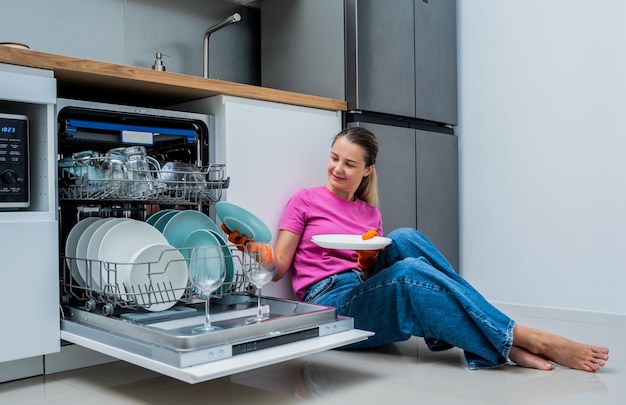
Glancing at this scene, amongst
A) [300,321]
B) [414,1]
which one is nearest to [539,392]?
[300,321]

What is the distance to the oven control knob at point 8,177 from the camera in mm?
1729

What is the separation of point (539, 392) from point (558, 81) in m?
1.73

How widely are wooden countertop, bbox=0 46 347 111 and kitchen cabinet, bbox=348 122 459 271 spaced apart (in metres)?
0.43

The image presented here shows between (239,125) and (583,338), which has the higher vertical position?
(239,125)

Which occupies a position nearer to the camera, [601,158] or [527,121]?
[601,158]

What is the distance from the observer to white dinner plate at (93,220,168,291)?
5.93ft

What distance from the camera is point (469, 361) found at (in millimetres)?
1951

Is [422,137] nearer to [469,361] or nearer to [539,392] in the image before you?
[469,361]

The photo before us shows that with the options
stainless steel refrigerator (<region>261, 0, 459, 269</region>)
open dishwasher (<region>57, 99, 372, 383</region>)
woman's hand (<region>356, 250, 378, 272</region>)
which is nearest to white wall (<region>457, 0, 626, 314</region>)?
stainless steel refrigerator (<region>261, 0, 459, 269</region>)

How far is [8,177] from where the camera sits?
1.73 meters

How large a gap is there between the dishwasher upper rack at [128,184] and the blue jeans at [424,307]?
1.86 ft

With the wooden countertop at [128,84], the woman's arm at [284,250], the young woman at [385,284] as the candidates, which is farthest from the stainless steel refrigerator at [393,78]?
the woman's arm at [284,250]

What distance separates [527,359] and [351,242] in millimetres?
638

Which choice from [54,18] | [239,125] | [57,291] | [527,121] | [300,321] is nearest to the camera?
[300,321]
